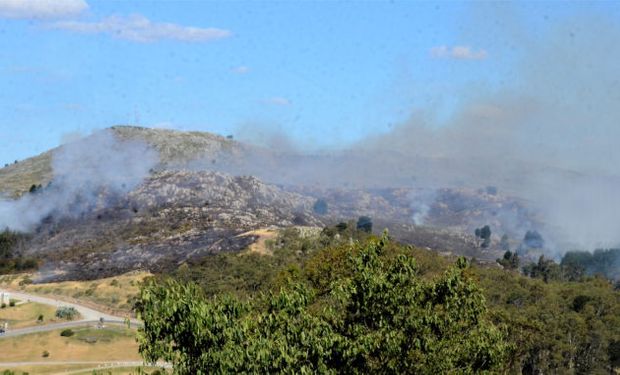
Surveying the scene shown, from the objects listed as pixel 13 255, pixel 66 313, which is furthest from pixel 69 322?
pixel 13 255

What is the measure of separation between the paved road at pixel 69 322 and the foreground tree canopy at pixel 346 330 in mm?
73635

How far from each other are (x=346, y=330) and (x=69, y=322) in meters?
88.7

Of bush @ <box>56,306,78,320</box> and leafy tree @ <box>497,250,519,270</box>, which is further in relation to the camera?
leafy tree @ <box>497,250,519,270</box>

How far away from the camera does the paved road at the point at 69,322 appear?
122744 millimetres

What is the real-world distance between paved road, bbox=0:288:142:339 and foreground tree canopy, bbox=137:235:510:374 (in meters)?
73.6

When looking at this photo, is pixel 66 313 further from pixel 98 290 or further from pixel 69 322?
pixel 98 290

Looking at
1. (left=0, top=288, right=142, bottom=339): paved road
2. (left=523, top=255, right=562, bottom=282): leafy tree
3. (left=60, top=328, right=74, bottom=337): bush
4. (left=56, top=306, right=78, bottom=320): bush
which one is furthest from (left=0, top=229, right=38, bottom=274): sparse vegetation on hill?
(left=523, top=255, right=562, bottom=282): leafy tree

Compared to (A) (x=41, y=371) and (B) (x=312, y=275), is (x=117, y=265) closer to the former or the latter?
(A) (x=41, y=371)

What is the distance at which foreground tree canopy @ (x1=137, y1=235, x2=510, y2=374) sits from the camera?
146 feet

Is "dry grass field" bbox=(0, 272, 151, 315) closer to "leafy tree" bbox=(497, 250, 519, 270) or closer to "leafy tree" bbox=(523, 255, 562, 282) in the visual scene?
"leafy tree" bbox=(497, 250, 519, 270)

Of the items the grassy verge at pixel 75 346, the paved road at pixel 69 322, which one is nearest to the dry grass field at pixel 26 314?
the paved road at pixel 69 322

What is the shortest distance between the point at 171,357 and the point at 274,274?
3152 inches

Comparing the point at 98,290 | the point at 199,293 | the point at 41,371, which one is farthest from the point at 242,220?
the point at 199,293

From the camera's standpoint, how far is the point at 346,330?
48406 millimetres
